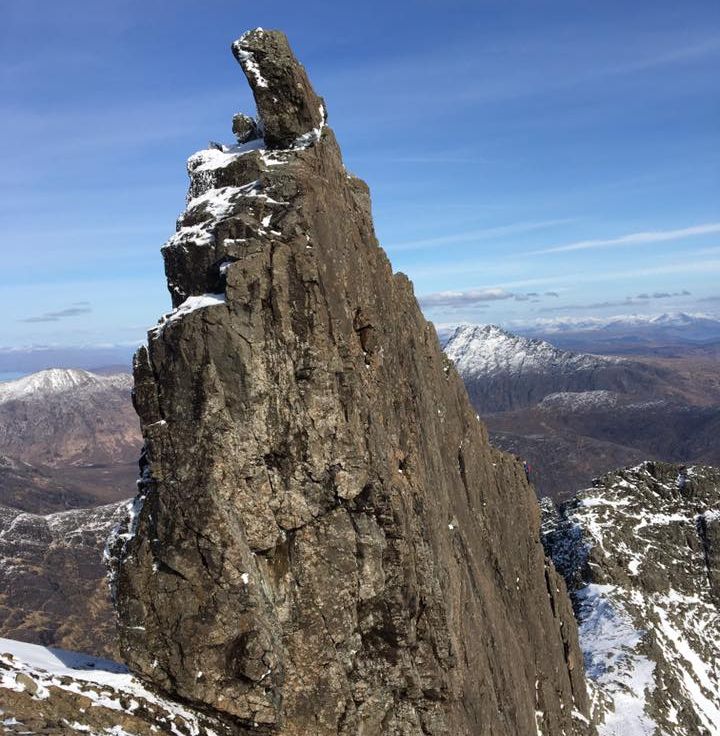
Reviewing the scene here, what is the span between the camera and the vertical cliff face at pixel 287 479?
23.8 m

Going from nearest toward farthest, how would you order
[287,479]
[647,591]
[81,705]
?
[81,705] → [287,479] → [647,591]

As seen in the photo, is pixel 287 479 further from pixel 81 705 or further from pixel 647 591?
pixel 647 591

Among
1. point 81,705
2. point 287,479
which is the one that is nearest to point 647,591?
point 287,479

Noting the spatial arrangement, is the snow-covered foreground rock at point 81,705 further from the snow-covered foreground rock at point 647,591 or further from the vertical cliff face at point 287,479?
the snow-covered foreground rock at point 647,591

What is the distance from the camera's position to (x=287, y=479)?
25500 mm

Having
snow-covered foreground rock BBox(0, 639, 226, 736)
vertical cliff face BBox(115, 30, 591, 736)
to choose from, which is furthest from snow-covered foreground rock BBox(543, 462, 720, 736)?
snow-covered foreground rock BBox(0, 639, 226, 736)

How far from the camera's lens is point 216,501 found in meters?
23.6

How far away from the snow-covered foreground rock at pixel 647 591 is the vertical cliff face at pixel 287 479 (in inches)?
1844

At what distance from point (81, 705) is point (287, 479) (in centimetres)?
1035

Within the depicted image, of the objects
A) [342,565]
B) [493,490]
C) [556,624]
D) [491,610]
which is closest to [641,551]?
[556,624]

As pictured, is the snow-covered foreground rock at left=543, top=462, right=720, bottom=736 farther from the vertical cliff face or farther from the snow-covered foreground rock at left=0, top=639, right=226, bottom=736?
the snow-covered foreground rock at left=0, top=639, right=226, bottom=736

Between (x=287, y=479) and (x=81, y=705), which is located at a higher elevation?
(x=287, y=479)

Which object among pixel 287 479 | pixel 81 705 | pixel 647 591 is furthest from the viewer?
pixel 647 591

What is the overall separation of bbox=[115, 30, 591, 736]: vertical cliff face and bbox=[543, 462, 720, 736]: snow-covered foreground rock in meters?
46.8
